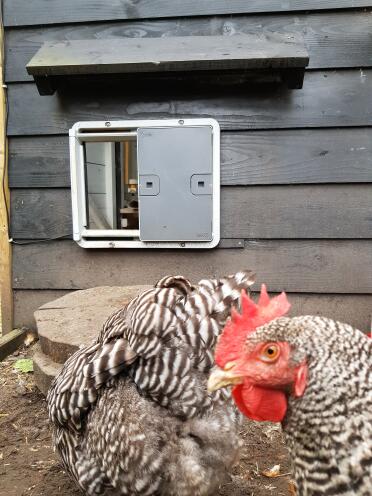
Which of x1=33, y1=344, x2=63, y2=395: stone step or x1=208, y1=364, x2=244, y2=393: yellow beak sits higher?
x1=208, y1=364, x2=244, y2=393: yellow beak

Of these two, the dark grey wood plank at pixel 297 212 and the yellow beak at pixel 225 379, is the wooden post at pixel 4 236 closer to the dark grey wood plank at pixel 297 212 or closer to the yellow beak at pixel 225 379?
the dark grey wood plank at pixel 297 212

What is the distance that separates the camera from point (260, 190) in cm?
282

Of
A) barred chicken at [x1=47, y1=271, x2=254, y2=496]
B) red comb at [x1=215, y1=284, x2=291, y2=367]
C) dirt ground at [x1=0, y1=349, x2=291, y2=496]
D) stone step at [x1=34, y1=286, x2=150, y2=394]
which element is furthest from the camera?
stone step at [x1=34, y1=286, x2=150, y2=394]

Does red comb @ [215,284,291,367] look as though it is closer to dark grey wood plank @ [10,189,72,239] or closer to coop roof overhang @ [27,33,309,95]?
coop roof overhang @ [27,33,309,95]

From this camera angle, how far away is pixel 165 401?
145cm

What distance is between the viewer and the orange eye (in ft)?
3.24

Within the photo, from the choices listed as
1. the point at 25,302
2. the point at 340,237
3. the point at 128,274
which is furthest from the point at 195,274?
the point at 25,302

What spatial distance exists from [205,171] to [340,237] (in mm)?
Result: 1001

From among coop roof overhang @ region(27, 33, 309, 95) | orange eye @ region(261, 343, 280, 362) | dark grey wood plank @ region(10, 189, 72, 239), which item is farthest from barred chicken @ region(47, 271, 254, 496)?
dark grey wood plank @ region(10, 189, 72, 239)

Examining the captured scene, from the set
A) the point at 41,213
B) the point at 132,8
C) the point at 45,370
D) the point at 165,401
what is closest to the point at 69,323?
the point at 45,370

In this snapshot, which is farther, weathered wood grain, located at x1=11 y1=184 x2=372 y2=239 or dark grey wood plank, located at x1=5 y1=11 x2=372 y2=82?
weathered wood grain, located at x1=11 y1=184 x2=372 y2=239

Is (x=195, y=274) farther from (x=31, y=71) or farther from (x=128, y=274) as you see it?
(x=31, y=71)

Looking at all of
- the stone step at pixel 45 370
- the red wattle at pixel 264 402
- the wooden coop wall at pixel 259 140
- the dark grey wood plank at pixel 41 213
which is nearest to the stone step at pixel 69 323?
the stone step at pixel 45 370

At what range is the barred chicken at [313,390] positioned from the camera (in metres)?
0.93
